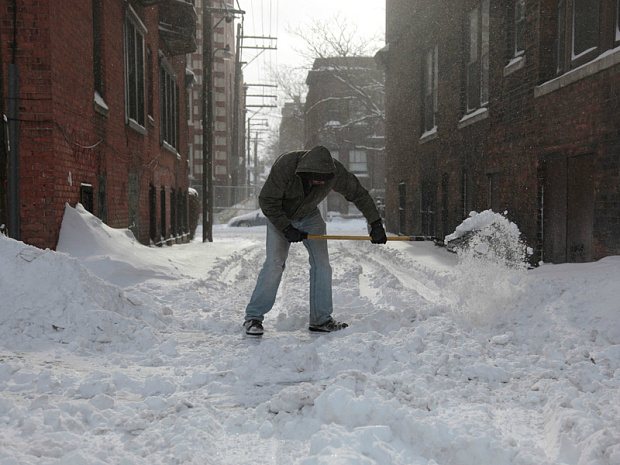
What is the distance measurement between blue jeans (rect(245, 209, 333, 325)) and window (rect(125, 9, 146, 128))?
7.12 m

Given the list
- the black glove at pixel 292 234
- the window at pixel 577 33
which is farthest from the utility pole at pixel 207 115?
the black glove at pixel 292 234

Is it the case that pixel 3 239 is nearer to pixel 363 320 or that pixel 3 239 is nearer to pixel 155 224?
pixel 363 320

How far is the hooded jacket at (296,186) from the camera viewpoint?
16.9 feet

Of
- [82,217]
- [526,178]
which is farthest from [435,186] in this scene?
[82,217]

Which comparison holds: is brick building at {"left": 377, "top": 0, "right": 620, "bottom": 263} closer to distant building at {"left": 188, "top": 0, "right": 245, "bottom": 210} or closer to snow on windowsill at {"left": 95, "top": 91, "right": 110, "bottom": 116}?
snow on windowsill at {"left": 95, "top": 91, "right": 110, "bottom": 116}

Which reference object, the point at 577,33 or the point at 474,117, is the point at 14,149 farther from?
the point at 474,117

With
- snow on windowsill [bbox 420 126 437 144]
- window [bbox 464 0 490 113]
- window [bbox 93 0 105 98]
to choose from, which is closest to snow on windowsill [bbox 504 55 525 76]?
window [bbox 464 0 490 113]

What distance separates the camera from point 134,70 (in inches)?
489

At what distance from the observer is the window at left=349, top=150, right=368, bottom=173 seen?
43562 mm

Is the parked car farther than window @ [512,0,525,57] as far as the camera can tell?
Yes

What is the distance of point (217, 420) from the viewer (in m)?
3.18

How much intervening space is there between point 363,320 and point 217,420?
2.64 m

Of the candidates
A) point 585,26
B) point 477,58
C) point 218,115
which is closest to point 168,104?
point 477,58

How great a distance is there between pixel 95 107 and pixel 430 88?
36.2 ft
